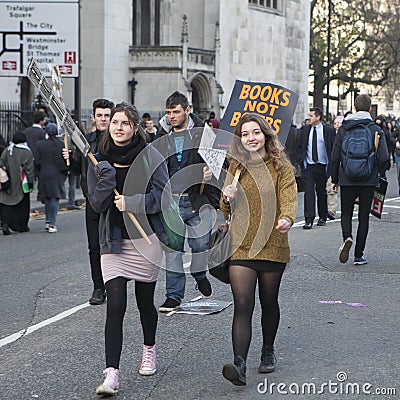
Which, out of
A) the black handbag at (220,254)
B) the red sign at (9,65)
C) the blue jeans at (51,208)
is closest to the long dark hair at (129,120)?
the black handbag at (220,254)

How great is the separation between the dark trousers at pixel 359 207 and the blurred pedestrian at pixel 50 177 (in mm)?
5419

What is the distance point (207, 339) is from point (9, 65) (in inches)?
Result: 676

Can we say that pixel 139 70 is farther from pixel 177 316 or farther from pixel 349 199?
pixel 177 316

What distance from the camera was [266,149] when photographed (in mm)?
6012

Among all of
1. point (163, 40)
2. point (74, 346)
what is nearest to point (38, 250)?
point (74, 346)

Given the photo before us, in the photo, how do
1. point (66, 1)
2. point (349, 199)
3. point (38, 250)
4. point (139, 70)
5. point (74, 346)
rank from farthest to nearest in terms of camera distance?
point (139, 70) < point (66, 1) < point (38, 250) < point (349, 199) < point (74, 346)

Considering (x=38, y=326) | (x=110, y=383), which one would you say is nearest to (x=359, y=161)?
(x=38, y=326)

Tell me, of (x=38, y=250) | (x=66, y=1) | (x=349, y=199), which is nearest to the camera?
(x=349, y=199)

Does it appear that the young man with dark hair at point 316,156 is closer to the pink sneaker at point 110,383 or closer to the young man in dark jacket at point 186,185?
the young man in dark jacket at point 186,185

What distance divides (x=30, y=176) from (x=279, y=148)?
374 inches

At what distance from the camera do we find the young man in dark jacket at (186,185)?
7.66 meters

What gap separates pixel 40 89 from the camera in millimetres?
5863

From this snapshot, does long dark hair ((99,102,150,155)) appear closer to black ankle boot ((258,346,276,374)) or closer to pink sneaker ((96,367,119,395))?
pink sneaker ((96,367,119,395))

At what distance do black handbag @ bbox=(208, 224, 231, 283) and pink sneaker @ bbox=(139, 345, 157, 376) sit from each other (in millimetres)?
651
